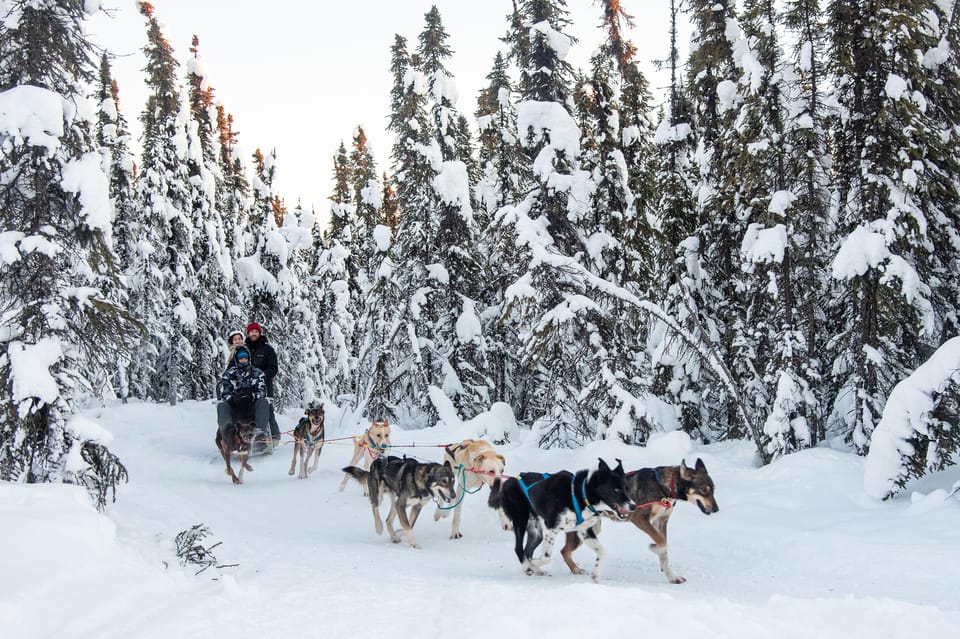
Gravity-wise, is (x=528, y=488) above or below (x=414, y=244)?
below

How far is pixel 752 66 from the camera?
12656mm

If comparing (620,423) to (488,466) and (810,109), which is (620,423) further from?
(810,109)

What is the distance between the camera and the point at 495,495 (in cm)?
801

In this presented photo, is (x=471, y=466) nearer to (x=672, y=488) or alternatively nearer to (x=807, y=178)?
(x=672, y=488)

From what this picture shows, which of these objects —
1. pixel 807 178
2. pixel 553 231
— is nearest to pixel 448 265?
pixel 553 231

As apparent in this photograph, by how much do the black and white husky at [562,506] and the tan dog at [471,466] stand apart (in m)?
1.20

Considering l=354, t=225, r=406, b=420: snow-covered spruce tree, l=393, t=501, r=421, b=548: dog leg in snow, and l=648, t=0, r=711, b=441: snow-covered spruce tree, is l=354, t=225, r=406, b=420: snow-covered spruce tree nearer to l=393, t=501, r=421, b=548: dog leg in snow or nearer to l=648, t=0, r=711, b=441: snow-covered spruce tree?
l=648, t=0, r=711, b=441: snow-covered spruce tree

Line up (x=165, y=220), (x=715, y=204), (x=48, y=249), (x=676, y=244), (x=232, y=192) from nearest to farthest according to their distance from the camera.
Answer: (x=48, y=249)
(x=715, y=204)
(x=676, y=244)
(x=165, y=220)
(x=232, y=192)

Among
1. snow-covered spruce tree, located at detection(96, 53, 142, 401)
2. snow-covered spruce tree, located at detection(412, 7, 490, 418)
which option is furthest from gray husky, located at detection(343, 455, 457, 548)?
snow-covered spruce tree, located at detection(96, 53, 142, 401)

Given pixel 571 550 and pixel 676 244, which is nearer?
pixel 571 550

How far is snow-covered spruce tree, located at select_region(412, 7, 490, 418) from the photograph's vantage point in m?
17.4

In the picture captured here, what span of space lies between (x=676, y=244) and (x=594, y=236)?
354cm

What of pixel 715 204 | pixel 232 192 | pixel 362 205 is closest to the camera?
pixel 715 204

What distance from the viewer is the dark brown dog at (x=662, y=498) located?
667 cm
